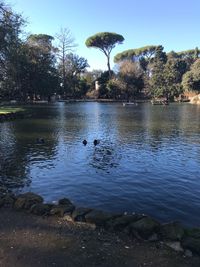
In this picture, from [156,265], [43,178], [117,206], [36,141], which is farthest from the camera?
[36,141]

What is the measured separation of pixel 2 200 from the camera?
10.7m

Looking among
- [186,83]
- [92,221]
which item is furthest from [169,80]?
[92,221]

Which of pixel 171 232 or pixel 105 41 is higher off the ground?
pixel 105 41

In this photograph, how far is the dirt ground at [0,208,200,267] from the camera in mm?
6980

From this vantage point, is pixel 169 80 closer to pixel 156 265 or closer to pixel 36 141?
pixel 36 141

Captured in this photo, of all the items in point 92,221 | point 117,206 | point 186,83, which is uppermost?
point 186,83

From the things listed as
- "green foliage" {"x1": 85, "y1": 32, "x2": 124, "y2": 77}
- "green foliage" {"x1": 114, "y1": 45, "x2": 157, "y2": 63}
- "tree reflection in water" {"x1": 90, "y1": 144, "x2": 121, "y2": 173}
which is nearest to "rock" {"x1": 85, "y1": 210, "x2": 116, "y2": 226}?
"tree reflection in water" {"x1": 90, "y1": 144, "x2": 121, "y2": 173}

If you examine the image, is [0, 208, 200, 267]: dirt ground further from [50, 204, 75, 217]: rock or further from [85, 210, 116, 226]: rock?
[50, 204, 75, 217]: rock

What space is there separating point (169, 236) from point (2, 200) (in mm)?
5449

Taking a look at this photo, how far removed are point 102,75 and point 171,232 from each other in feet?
388

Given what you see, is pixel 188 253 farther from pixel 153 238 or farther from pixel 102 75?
pixel 102 75

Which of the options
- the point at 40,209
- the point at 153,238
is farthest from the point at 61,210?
the point at 153,238

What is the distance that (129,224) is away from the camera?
8.52 metres

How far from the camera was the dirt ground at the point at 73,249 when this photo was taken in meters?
6.98
